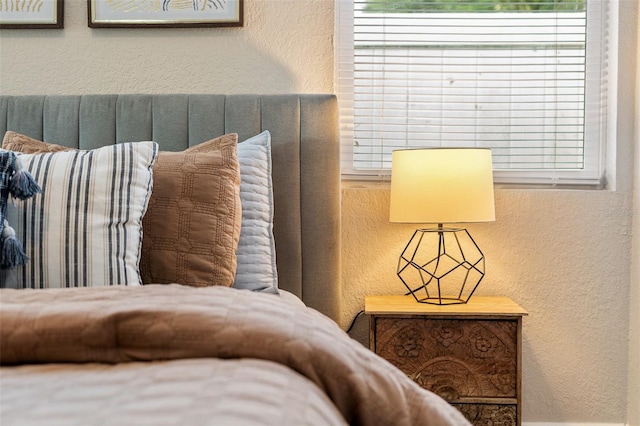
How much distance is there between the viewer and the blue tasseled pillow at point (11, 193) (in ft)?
5.46

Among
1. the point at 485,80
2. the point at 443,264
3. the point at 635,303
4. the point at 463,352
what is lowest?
the point at 463,352

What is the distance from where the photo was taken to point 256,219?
209 cm

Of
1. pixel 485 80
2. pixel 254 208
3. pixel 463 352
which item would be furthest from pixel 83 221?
pixel 485 80

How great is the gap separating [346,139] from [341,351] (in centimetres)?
157

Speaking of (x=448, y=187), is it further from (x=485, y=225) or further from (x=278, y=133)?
(x=278, y=133)

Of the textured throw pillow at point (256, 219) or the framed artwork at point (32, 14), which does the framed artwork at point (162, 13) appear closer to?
the framed artwork at point (32, 14)

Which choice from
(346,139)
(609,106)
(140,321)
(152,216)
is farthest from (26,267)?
(609,106)

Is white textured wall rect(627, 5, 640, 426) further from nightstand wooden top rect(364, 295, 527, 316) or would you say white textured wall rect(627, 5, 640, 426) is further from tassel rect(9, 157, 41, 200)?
tassel rect(9, 157, 41, 200)

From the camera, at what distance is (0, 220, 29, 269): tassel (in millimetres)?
1659

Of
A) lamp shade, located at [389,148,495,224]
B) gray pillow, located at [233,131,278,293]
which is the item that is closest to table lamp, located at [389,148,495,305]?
lamp shade, located at [389,148,495,224]

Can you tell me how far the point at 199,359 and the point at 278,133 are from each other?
53.8 inches

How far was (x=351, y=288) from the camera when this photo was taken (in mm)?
2604

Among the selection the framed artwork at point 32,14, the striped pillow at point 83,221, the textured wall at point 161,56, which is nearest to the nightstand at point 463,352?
the striped pillow at point 83,221

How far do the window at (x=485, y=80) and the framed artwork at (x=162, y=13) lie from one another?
0.41 metres
